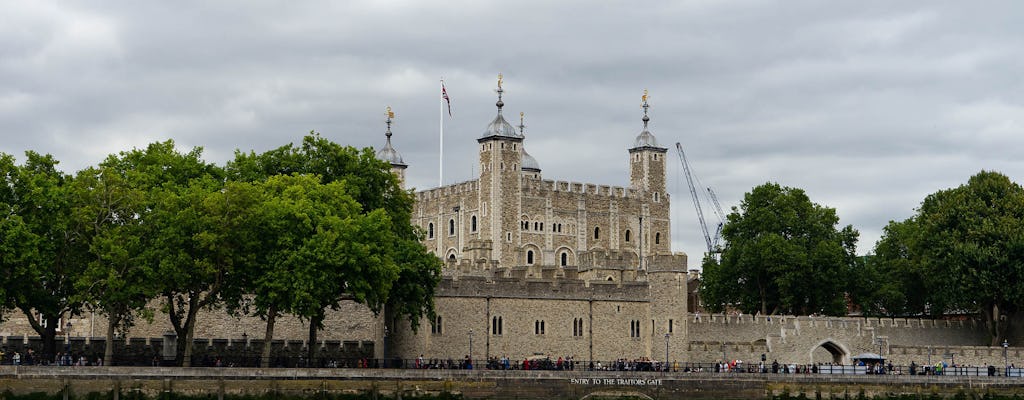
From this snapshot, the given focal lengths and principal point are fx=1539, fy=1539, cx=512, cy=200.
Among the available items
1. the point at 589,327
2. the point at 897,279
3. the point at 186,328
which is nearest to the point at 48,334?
the point at 186,328

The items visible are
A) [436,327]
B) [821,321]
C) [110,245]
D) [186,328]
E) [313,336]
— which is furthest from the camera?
[821,321]

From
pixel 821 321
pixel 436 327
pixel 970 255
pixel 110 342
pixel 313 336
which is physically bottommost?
pixel 110 342

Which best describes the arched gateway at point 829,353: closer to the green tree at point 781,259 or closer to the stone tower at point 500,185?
the green tree at point 781,259

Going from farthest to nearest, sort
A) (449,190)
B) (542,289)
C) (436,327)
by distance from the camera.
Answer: (449,190) → (542,289) → (436,327)

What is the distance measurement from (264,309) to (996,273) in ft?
129

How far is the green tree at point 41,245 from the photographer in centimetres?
5425

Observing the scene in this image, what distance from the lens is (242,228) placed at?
5697 centimetres

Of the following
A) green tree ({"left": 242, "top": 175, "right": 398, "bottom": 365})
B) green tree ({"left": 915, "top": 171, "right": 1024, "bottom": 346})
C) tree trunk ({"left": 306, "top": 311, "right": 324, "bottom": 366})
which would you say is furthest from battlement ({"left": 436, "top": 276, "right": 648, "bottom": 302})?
green tree ({"left": 915, "top": 171, "right": 1024, "bottom": 346})

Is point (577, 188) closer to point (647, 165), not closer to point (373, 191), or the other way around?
point (647, 165)

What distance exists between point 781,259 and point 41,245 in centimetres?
4122

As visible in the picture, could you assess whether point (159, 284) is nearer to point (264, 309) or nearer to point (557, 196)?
point (264, 309)

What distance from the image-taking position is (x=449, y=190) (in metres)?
109

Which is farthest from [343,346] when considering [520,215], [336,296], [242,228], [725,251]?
[520,215]

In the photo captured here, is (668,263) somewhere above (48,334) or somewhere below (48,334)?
above
